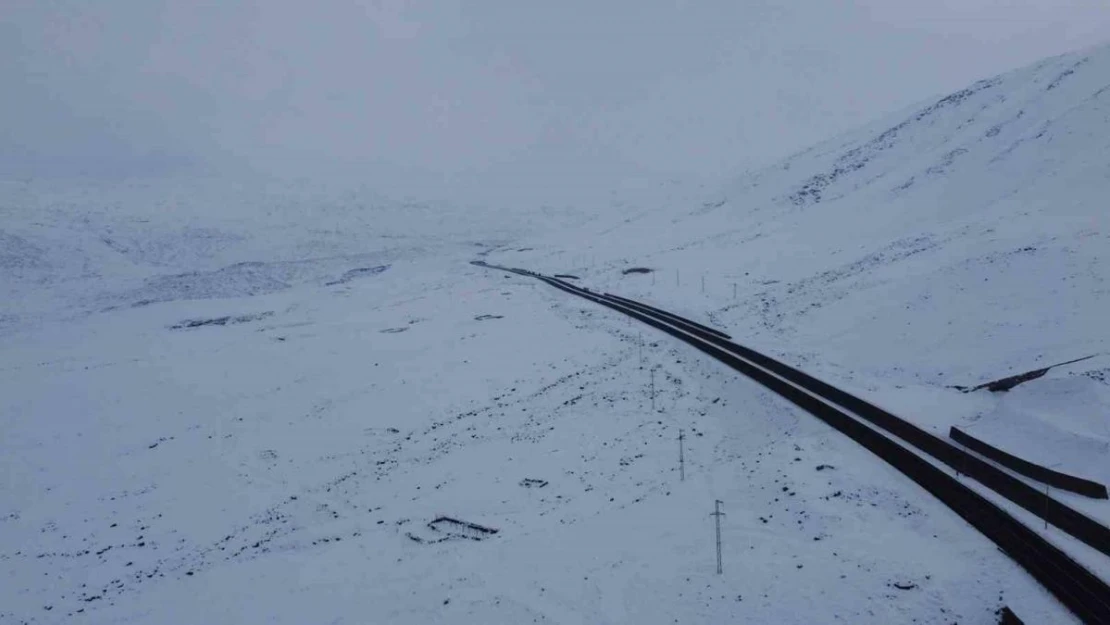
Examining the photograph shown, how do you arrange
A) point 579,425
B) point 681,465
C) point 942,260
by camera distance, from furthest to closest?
point 942,260, point 579,425, point 681,465

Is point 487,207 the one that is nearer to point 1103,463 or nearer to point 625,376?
point 625,376

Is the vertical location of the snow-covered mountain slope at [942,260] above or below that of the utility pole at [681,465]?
above

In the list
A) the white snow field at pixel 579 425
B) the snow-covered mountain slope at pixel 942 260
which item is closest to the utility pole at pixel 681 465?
the white snow field at pixel 579 425

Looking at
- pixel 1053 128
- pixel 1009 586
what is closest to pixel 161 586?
pixel 1009 586

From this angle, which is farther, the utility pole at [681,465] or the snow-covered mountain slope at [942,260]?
the snow-covered mountain slope at [942,260]

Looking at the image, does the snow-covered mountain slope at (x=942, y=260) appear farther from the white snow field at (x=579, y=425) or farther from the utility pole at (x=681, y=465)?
the utility pole at (x=681, y=465)

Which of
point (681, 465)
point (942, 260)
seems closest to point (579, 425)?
point (681, 465)

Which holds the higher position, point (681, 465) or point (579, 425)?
point (681, 465)

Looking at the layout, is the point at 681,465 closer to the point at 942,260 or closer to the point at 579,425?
the point at 579,425
